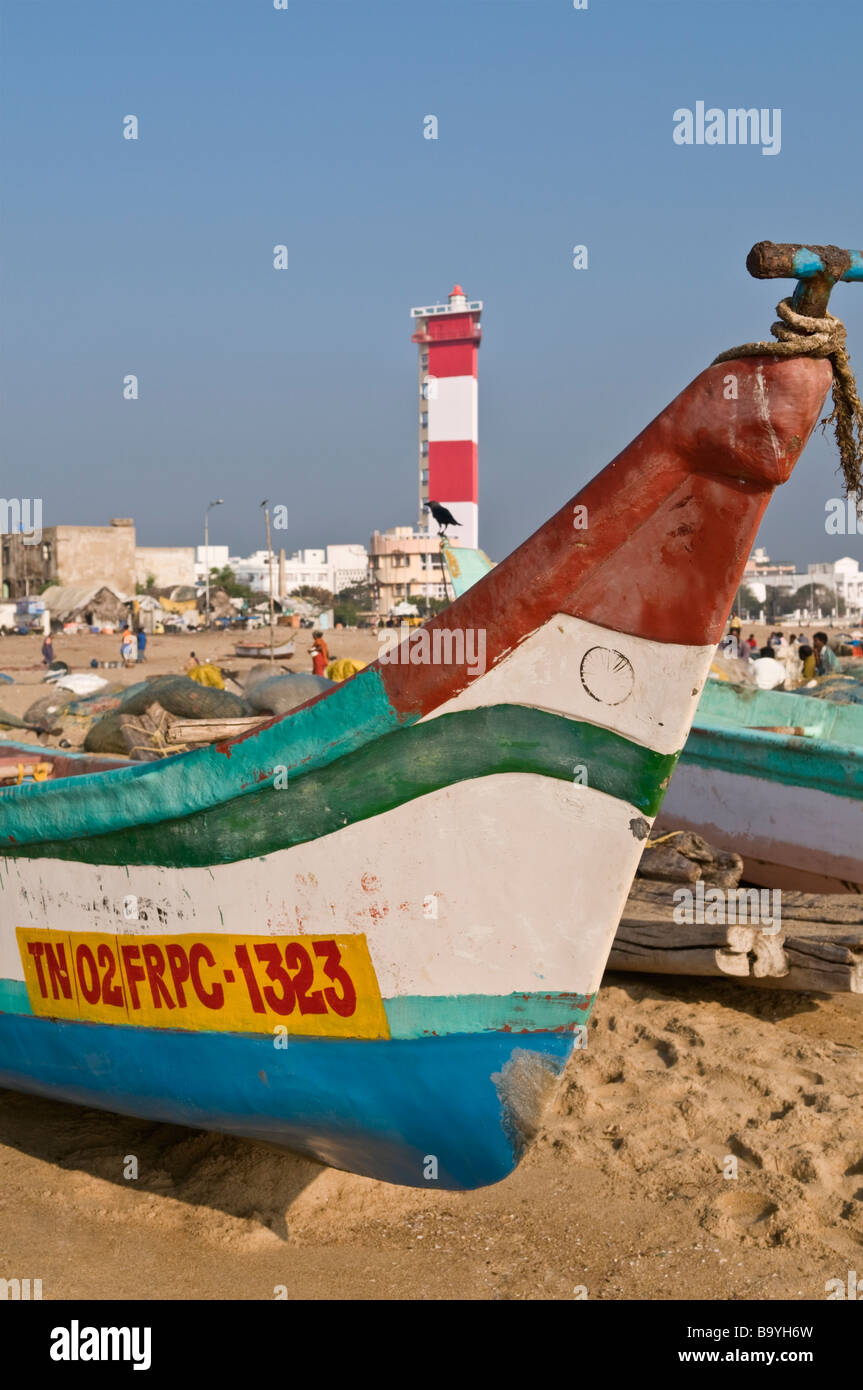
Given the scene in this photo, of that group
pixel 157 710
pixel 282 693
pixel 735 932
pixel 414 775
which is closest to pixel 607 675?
pixel 414 775

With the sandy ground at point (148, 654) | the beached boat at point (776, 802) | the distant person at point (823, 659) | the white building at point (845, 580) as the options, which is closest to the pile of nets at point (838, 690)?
the distant person at point (823, 659)

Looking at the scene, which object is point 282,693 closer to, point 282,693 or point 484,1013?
point 282,693

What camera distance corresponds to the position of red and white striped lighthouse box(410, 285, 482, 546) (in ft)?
183

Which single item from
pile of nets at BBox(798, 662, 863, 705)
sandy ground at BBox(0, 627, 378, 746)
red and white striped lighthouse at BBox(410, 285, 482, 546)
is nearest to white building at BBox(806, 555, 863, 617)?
red and white striped lighthouse at BBox(410, 285, 482, 546)

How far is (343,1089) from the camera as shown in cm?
311

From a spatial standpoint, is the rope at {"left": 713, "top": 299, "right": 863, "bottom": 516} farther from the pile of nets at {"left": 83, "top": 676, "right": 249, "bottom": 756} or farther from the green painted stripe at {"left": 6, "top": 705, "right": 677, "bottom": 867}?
the pile of nets at {"left": 83, "top": 676, "right": 249, "bottom": 756}

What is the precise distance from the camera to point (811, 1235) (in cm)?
331

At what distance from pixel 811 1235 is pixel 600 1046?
1.52 meters

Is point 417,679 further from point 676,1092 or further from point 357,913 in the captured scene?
point 676,1092

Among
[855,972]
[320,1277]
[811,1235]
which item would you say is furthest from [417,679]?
[855,972]

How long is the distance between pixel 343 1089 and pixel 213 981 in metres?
0.48

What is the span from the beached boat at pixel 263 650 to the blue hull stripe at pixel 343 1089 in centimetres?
2291

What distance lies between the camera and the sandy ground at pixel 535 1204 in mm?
3203

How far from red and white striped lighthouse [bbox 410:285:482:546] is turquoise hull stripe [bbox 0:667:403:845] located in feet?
167
